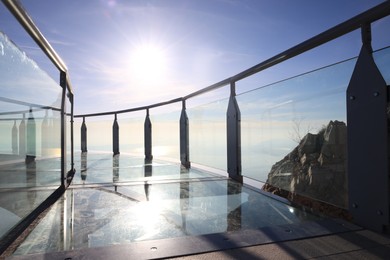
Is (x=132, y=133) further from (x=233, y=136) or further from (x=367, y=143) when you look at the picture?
(x=367, y=143)

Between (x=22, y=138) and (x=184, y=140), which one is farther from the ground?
(x=22, y=138)

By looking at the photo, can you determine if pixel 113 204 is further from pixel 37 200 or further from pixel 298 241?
pixel 298 241

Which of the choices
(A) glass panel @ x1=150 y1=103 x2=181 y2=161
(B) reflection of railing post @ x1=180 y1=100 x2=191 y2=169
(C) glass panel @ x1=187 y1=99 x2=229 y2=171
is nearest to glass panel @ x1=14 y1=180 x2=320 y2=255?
(C) glass panel @ x1=187 y1=99 x2=229 y2=171

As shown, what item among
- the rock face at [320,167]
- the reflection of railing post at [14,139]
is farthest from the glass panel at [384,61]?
the reflection of railing post at [14,139]

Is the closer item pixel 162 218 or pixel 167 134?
pixel 162 218

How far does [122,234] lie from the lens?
1759mm

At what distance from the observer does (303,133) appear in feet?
7.80

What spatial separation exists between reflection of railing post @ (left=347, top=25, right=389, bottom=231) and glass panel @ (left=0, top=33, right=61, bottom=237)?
207 centimetres

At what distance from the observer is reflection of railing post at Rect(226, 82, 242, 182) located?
3512mm

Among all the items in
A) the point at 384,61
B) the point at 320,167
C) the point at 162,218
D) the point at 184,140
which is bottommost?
the point at 162,218

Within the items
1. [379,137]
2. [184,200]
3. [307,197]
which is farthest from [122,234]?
[379,137]

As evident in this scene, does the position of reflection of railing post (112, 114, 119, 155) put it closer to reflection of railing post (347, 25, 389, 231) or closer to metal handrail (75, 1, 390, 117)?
metal handrail (75, 1, 390, 117)

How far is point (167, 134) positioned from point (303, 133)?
13.3 feet

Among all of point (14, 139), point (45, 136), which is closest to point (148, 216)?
Result: point (14, 139)
